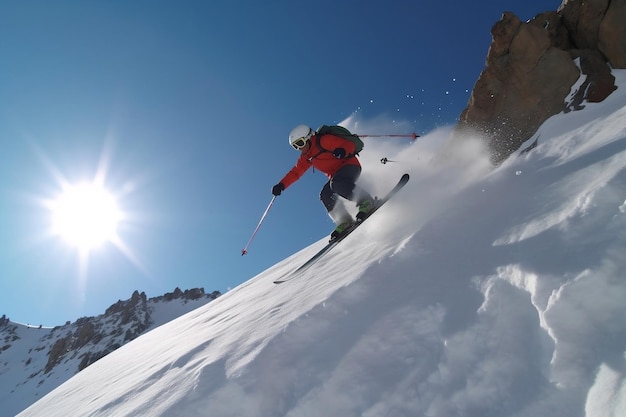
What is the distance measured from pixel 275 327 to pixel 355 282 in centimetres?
95

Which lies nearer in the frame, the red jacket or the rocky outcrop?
the red jacket

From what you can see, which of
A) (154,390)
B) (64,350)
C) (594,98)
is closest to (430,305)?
(154,390)

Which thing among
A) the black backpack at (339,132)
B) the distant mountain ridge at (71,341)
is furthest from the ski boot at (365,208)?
the distant mountain ridge at (71,341)

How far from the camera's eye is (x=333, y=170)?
8211mm

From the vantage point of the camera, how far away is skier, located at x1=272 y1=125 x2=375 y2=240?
7685 mm

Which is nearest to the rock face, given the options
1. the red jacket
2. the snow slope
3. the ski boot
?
the ski boot

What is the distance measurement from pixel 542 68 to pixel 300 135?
6397 millimetres

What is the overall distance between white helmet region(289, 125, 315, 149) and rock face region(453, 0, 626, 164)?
4.13 meters

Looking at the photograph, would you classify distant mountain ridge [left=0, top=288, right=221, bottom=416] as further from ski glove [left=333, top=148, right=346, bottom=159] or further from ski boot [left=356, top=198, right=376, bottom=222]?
ski glove [left=333, top=148, right=346, bottom=159]

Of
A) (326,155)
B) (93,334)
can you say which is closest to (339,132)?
(326,155)

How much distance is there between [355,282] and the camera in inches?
149

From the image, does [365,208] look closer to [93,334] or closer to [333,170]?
[333,170]

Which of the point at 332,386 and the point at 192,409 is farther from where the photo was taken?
the point at 192,409

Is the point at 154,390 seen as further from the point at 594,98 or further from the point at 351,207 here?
the point at 594,98
